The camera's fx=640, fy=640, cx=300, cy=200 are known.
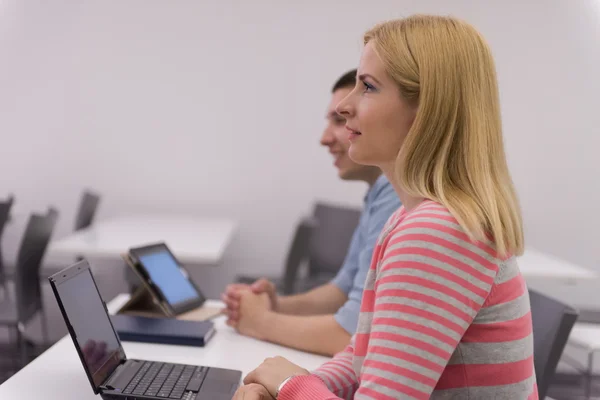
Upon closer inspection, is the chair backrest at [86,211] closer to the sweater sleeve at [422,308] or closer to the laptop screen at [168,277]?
the laptop screen at [168,277]

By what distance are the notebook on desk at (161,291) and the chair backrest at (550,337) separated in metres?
0.88

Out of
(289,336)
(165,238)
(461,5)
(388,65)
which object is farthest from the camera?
(461,5)

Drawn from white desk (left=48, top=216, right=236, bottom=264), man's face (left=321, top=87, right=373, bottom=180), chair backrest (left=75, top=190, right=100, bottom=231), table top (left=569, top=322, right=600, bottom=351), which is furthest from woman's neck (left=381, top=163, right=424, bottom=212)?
chair backrest (left=75, top=190, right=100, bottom=231)

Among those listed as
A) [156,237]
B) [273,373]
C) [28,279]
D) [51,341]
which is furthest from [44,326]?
[273,373]

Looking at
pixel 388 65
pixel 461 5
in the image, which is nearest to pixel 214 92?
pixel 461 5

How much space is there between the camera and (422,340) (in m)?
0.88

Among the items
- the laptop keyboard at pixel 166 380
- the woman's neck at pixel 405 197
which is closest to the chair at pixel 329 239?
the laptop keyboard at pixel 166 380

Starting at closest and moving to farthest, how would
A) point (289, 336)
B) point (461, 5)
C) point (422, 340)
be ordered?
1. point (422, 340)
2. point (289, 336)
3. point (461, 5)

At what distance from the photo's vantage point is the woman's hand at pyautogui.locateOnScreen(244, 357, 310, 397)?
45.7 inches

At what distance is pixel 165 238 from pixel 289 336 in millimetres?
1858

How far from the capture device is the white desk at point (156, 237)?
9.78 ft

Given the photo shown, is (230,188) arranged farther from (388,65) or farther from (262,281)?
(388,65)

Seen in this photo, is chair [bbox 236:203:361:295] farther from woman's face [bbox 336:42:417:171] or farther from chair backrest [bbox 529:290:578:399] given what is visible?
woman's face [bbox 336:42:417:171]

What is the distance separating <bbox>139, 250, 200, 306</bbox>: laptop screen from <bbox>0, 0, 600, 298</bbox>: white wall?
252 centimetres
